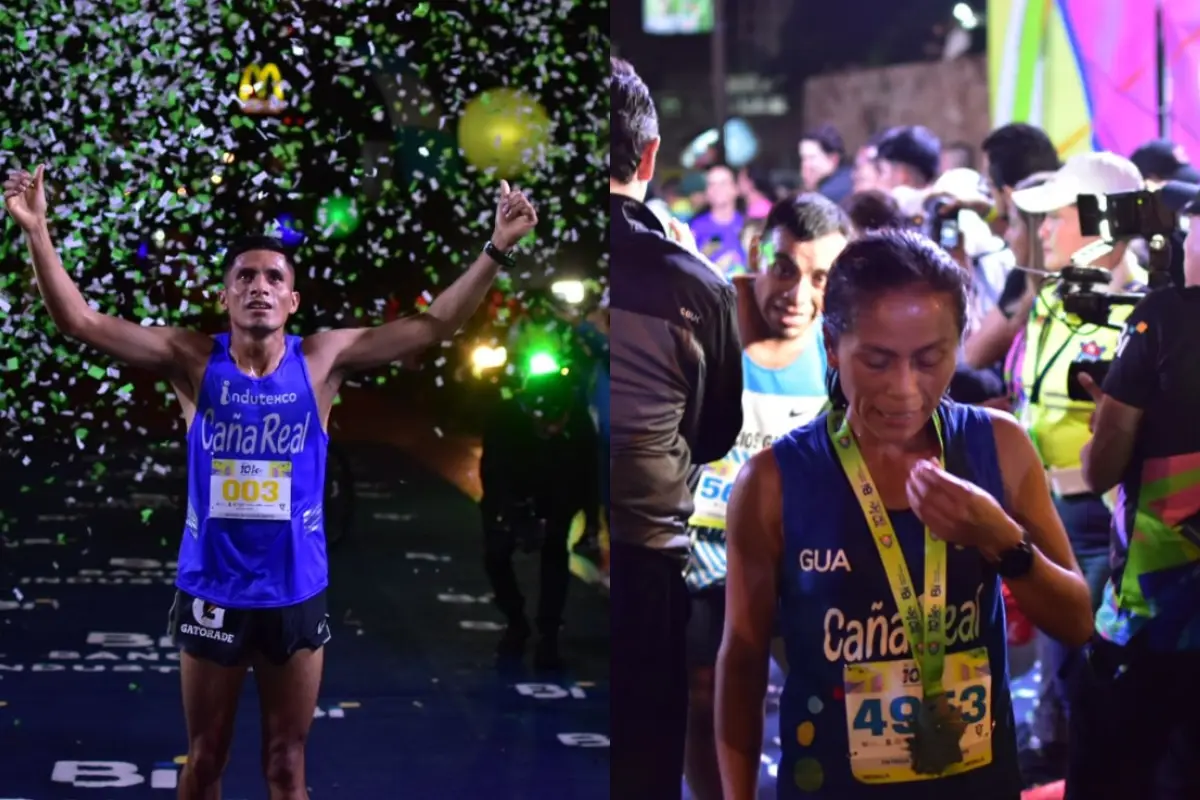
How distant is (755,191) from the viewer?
3436 mm

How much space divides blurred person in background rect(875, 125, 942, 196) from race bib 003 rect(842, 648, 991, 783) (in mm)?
1085

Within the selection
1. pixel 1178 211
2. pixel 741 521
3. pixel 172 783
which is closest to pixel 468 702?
pixel 172 783

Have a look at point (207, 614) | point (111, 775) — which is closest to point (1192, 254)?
point (207, 614)

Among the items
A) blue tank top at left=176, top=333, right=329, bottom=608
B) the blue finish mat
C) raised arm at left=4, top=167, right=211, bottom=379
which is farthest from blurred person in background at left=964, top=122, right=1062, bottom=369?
raised arm at left=4, top=167, right=211, bottom=379

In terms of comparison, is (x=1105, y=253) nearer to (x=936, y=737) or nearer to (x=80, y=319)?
(x=936, y=737)

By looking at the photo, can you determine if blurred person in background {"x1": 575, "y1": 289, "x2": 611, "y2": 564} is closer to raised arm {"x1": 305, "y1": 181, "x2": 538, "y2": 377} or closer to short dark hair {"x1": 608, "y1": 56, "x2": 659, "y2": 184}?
raised arm {"x1": 305, "y1": 181, "x2": 538, "y2": 377}

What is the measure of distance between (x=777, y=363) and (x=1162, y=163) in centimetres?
112

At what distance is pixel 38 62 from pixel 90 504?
1.05 m

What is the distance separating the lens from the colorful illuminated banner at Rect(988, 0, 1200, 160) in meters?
3.67

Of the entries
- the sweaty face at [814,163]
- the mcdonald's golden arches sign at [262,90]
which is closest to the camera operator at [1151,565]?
the sweaty face at [814,163]

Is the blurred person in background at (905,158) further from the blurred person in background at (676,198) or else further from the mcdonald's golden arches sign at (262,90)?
the mcdonald's golden arches sign at (262,90)

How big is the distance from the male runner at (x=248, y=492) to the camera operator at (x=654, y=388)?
294mm

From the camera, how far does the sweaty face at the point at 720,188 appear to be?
3391 millimetres

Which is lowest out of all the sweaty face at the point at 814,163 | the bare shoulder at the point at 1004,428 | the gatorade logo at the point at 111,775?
the gatorade logo at the point at 111,775
